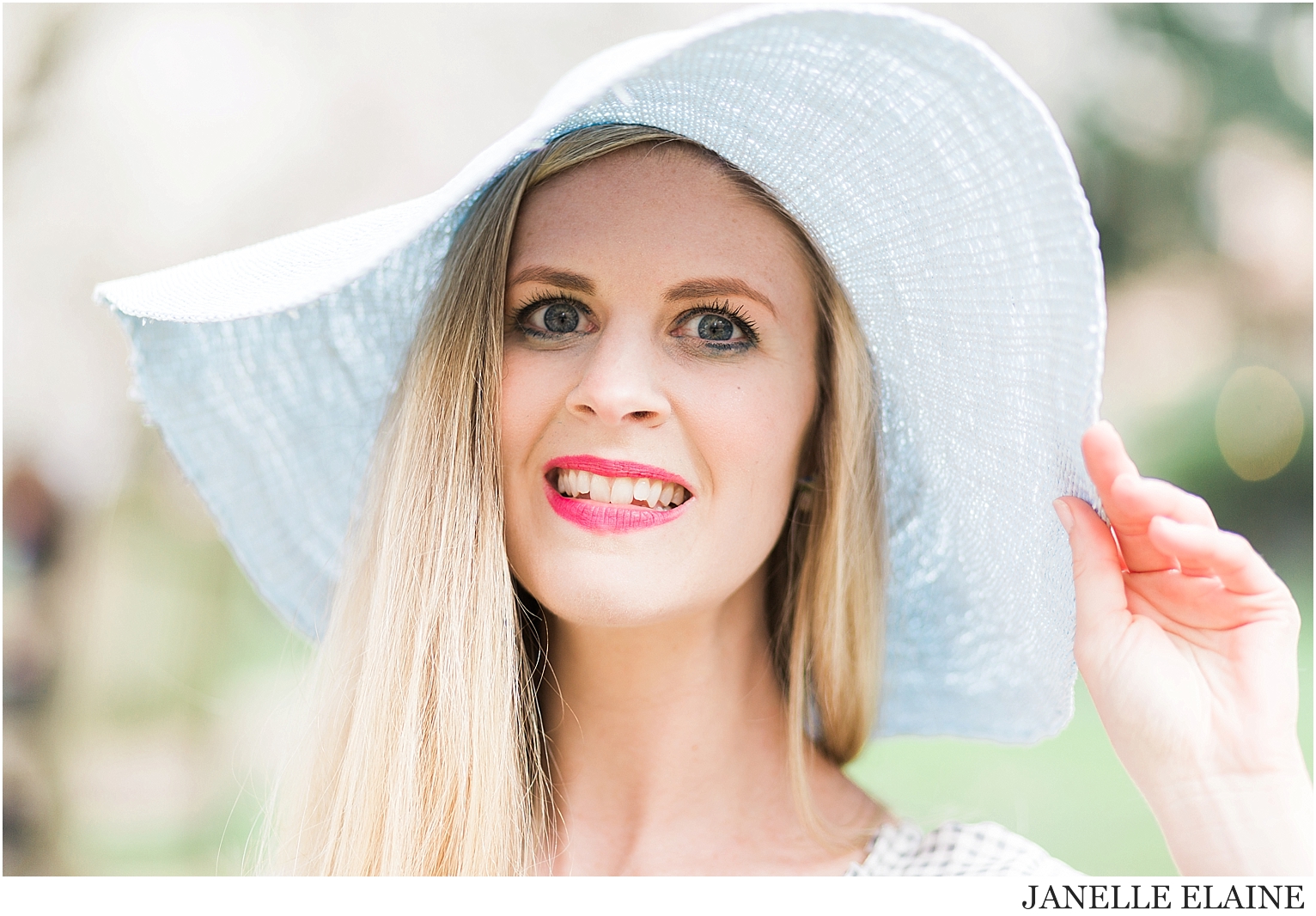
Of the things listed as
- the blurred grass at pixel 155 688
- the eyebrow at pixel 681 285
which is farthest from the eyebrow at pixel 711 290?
the blurred grass at pixel 155 688

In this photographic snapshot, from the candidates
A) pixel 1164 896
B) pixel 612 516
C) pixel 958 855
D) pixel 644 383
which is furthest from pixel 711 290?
pixel 1164 896

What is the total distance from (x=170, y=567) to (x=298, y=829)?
226 centimetres

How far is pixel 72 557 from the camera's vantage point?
3467 millimetres

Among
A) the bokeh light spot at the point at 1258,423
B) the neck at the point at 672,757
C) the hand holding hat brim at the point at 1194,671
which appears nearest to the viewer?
the hand holding hat brim at the point at 1194,671

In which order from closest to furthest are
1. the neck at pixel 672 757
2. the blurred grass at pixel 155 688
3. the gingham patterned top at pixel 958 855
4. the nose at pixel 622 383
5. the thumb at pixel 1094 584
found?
the thumb at pixel 1094 584, the nose at pixel 622 383, the gingham patterned top at pixel 958 855, the neck at pixel 672 757, the blurred grass at pixel 155 688

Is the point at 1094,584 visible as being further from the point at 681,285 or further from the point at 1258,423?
the point at 1258,423

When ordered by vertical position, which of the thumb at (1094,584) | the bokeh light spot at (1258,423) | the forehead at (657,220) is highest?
the bokeh light spot at (1258,423)

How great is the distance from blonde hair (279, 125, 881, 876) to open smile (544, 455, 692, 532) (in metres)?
0.17

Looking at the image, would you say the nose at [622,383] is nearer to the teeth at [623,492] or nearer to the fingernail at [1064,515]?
the teeth at [623,492]

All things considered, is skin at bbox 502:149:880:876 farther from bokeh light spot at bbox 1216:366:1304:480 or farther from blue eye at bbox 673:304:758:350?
bokeh light spot at bbox 1216:366:1304:480

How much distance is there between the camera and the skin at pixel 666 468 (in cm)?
167

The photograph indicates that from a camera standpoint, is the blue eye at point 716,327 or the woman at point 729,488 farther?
the blue eye at point 716,327

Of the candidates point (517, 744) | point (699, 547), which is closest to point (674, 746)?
point (517, 744)

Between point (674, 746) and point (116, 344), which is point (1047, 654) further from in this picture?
point (116, 344)
